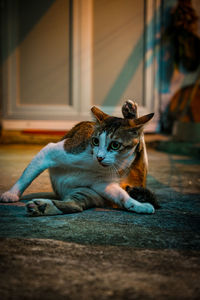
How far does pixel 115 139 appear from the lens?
2176 mm

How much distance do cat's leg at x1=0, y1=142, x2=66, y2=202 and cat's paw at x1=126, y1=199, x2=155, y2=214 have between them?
462 millimetres

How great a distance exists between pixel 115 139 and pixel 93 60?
391 centimetres

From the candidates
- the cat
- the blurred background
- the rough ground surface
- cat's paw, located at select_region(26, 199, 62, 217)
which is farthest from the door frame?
cat's paw, located at select_region(26, 199, 62, 217)

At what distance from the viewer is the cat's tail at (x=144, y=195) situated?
235cm

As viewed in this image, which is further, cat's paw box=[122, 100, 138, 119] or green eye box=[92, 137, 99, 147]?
cat's paw box=[122, 100, 138, 119]

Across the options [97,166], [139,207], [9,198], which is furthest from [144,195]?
[9,198]

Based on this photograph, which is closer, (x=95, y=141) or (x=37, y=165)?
(x=95, y=141)

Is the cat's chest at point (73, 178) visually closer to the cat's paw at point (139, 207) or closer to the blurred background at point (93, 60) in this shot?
the cat's paw at point (139, 207)

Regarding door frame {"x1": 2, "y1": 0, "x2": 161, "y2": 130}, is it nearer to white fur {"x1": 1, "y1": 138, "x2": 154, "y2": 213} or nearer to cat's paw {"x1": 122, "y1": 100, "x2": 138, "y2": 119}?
cat's paw {"x1": 122, "y1": 100, "x2": 138, "y2": 119}

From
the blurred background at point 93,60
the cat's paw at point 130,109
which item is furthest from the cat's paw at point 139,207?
the blurred background at point 93,60

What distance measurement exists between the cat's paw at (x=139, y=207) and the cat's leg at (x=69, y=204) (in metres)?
0.20

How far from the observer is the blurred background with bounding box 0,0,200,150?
19.0 feet

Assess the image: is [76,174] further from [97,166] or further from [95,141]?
[95,141]

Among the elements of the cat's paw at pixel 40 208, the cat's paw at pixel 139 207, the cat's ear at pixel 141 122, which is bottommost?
the cat's paw at pixel 139 207
